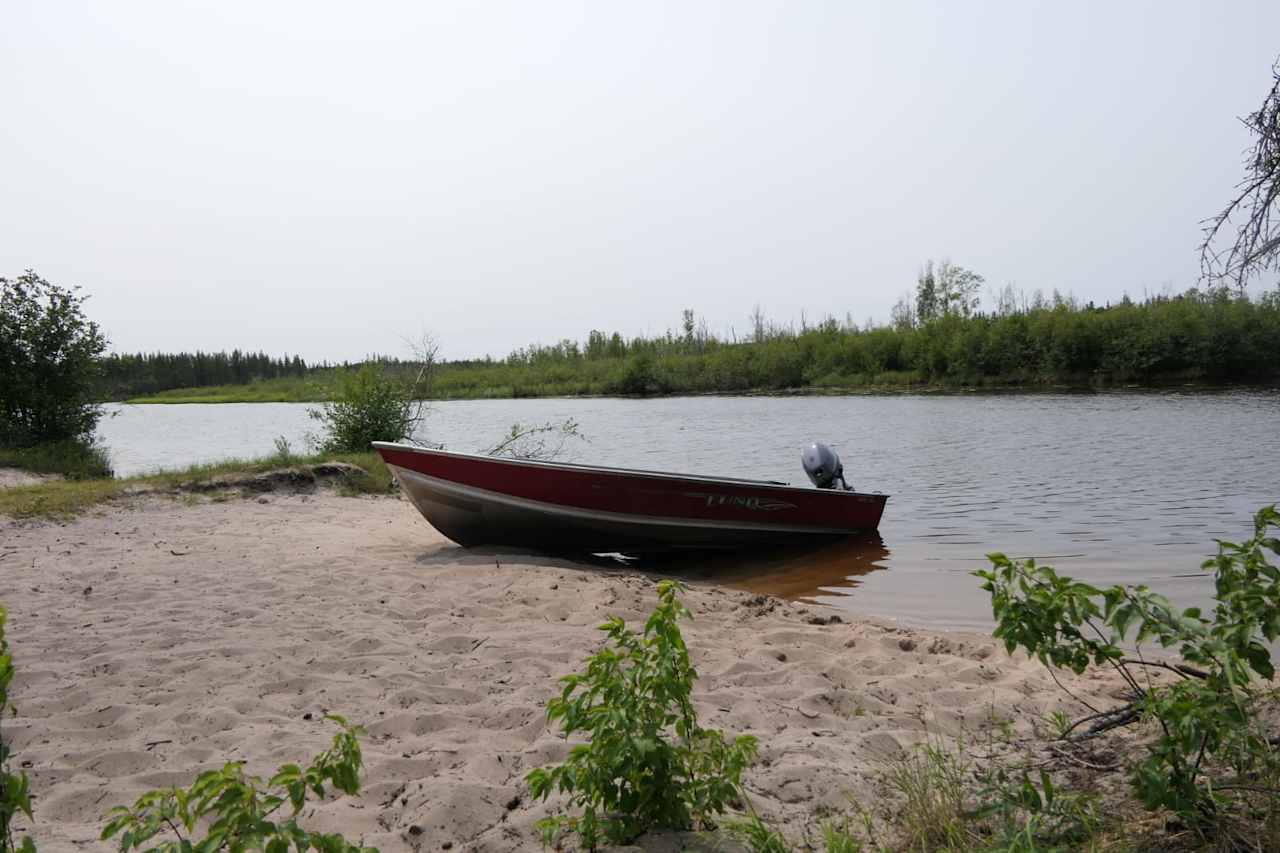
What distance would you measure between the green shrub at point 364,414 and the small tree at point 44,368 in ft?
12.3

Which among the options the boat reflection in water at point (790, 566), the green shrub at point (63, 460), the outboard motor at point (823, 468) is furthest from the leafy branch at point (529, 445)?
the green shrub at point (63, 460)

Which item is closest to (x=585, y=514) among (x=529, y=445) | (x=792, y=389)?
(x=529, y=445)

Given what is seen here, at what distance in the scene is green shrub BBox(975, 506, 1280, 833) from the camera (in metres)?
2.12

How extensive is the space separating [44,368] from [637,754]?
1518 centimetres

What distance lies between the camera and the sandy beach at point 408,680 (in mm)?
2998

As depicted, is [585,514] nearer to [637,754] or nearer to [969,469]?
[637,754]

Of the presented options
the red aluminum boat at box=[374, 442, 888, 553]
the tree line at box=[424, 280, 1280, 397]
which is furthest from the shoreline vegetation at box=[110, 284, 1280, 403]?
the red aluminum boat at box=[374, 442, 888, 553]

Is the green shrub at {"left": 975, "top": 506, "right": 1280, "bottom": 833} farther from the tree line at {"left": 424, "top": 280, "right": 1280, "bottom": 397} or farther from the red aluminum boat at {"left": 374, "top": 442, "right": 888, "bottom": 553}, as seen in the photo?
the tree line at {"left": 424, "top": 280, "right": 1280, "bottom": 397}

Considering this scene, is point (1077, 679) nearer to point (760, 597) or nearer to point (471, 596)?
point (760, 597)

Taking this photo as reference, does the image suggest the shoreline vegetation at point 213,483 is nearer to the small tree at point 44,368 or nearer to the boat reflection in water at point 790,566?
the small tree at point 44,368

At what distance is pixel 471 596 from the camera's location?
610cm

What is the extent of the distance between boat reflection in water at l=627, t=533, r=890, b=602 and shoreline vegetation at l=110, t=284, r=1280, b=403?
10.3m

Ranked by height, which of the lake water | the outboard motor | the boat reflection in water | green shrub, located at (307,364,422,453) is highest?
green shrub, located at (307,364,422,453)

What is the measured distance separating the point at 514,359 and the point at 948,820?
3361 inches
